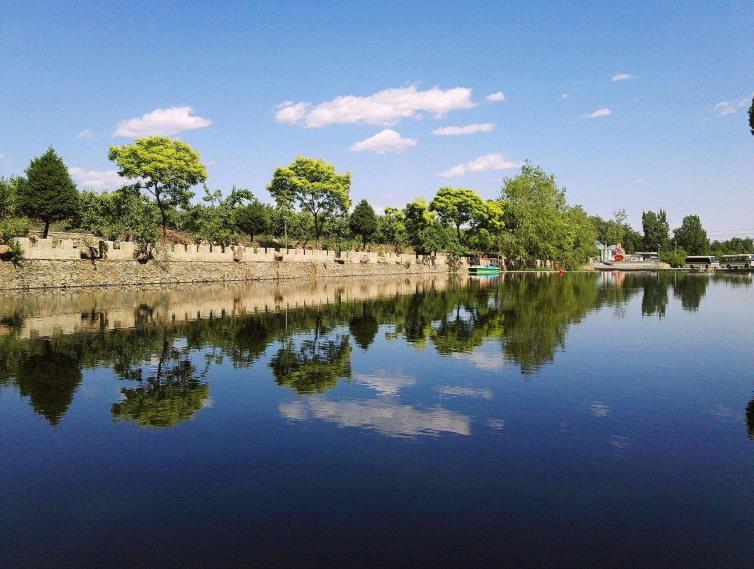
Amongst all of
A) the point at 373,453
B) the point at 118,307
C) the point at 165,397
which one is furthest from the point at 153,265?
the point at 373,453

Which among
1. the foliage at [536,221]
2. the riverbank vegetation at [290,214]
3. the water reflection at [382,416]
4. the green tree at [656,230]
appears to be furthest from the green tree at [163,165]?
the green tree at [656,230]

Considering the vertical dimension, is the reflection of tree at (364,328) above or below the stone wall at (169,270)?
below

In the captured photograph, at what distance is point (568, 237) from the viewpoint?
91.3m

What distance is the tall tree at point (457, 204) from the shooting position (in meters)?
89.6

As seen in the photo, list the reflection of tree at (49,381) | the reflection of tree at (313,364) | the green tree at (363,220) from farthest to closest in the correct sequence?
1. the green tree at (363,220)
2. the reflection of tree at (313,364)
3. the reflection of tree at (49,381)

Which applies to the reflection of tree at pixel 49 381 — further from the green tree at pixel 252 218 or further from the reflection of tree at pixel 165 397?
the green tree at pixel 252 218

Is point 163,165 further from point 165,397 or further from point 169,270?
point 165,397

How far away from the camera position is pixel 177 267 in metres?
44.6

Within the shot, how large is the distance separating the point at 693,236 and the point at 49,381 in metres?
164

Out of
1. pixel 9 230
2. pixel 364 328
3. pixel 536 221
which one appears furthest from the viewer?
pixel 536 221

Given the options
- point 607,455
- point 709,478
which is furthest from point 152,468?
point 709,478

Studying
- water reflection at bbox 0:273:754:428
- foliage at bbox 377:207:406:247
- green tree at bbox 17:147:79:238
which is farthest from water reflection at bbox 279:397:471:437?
foliage at bbox 377:207:406:247

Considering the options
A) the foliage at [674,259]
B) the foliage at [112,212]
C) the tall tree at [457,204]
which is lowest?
the foliage at [674,259]

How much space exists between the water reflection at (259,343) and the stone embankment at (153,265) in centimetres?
569
